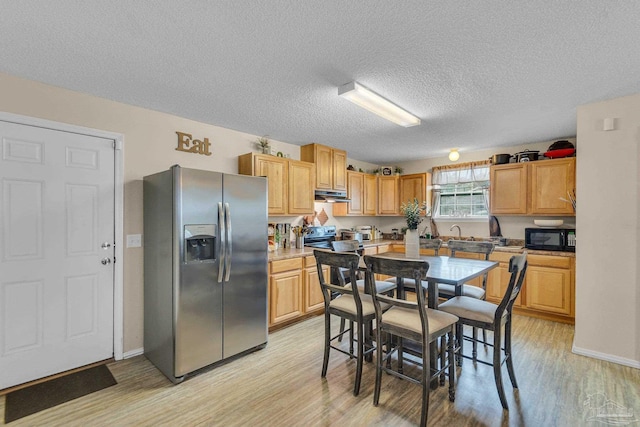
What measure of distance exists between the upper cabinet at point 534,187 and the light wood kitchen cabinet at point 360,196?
2.05 metres

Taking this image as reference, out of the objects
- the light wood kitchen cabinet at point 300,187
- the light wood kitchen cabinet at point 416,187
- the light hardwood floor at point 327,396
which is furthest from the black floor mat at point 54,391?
the light wood kitchen cabinet at point 416,187

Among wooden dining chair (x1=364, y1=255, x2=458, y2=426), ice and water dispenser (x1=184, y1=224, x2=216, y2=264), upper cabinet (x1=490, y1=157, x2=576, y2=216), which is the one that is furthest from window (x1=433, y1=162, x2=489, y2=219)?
ice and water dispenser (x1=184, y1=224, x2=216, y2=264)

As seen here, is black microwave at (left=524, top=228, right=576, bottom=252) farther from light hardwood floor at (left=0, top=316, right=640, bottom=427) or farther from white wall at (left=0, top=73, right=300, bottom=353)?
white wall at (left=0, top=73, right=300, bottom=353)

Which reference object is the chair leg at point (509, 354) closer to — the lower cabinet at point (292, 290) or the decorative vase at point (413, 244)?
the decorative vase at point (413, 244)

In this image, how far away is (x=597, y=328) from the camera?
2.92 m

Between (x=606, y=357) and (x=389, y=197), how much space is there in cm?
376

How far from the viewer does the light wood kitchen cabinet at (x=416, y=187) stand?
558 centimetres

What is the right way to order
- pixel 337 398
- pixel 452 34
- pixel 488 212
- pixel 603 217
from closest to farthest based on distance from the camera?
pixel 452 34 < pixel 337 398 < pixel 603 217 < pixel 488 212

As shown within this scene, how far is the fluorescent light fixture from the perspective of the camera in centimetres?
249

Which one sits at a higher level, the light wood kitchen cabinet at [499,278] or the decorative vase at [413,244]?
the decorative vase at [413,244]

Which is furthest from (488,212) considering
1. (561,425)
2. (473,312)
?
(561,425)

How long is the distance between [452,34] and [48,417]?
3729 mm

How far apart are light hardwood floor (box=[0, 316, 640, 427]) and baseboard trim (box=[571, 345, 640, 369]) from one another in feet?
0.26

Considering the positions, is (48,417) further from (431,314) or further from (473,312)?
(473,312)
